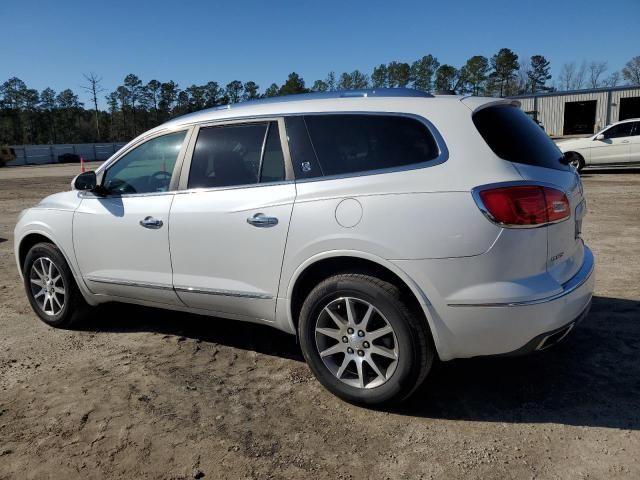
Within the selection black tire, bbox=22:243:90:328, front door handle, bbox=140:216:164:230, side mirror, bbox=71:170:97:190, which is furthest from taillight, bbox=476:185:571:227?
Result: black tire, bbox=22:243:90:328

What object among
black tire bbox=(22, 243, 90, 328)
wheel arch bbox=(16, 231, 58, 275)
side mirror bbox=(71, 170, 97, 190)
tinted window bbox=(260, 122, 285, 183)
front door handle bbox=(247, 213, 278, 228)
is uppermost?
tinted window bbox=(260, 122, 285, 183)

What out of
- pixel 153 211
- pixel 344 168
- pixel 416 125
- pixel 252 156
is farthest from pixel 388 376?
pixel 153 211

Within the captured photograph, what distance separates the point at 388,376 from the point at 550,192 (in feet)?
4.49

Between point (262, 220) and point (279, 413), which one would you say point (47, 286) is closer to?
point (262, 220)

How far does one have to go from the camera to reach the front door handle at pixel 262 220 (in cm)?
337

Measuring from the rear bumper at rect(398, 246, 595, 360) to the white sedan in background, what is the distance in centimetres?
1525

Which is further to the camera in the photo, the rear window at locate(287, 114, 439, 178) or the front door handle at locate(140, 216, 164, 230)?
the front door handle at locate(140, 216, 164, 230)

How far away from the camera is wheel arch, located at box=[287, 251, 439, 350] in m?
2.95

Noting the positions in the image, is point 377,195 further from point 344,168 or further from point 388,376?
point 388,376

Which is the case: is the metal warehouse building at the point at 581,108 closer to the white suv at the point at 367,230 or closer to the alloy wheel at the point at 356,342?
the white suv at the point at 367,230

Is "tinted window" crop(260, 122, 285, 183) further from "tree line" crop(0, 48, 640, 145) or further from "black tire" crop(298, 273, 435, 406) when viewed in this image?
"tree line" crop(0, 48, 640, 145)

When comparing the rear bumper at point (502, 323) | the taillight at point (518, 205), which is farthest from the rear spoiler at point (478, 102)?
the rear bumper at point (502, 323)

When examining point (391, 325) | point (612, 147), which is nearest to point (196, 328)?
point (391, 325)

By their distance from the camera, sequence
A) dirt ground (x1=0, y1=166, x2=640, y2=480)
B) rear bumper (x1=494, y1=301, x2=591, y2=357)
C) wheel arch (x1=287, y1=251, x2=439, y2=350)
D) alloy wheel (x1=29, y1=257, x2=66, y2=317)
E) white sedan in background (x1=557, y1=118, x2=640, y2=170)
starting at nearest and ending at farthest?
dirt ground (x1=0, y1=166, x2=640, y2=480)
rear bumper (x1=494, y1=301, x2=591, y2=357)
wheel arch (x1=287, y1=251, x2=439, y2=350)
alloy wheel (x1=29, y1=257, x2=66, y2=317)
white sedan in background (x1=557, y1=118, x2=640, y2=170)
